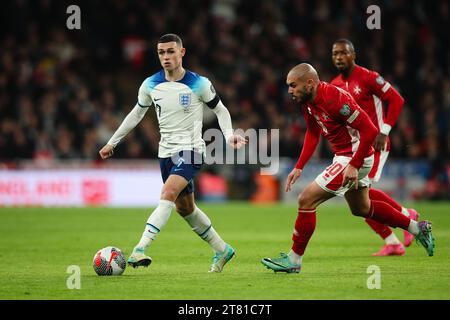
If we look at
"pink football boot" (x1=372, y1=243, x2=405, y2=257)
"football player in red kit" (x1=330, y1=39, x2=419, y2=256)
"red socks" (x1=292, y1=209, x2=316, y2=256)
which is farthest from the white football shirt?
"pink football boot" (x1=372, y1=243, x2=405, y2=257)

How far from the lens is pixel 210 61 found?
2391 centimetres

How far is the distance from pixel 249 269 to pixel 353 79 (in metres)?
2.83

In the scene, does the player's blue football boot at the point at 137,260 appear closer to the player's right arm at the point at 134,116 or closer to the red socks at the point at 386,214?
the player's right arm at the point at 134,116

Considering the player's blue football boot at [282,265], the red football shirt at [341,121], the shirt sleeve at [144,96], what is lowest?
the player's blue football boot at [282,265]

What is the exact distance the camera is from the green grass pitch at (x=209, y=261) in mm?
7059

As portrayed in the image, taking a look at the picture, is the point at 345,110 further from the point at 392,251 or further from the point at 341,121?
the point at 392,251

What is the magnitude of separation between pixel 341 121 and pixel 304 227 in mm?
1063

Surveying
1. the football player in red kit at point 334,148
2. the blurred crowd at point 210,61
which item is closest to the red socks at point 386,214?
the football player in red kit at point 334,148

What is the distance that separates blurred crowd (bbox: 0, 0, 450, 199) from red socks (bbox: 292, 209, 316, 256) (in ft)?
42.5

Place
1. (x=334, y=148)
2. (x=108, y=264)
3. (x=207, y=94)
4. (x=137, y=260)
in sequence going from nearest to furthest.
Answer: (x=137, y=260) → (x=108, y=264) → (x=334, y=148) → (x=207, y=94)

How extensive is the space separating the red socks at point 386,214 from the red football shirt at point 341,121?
0.72 metres

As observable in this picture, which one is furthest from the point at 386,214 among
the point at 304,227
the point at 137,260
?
the point at 137,260

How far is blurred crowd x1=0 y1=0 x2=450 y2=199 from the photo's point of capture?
21391 mm

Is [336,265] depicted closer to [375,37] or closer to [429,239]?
[429,239]
